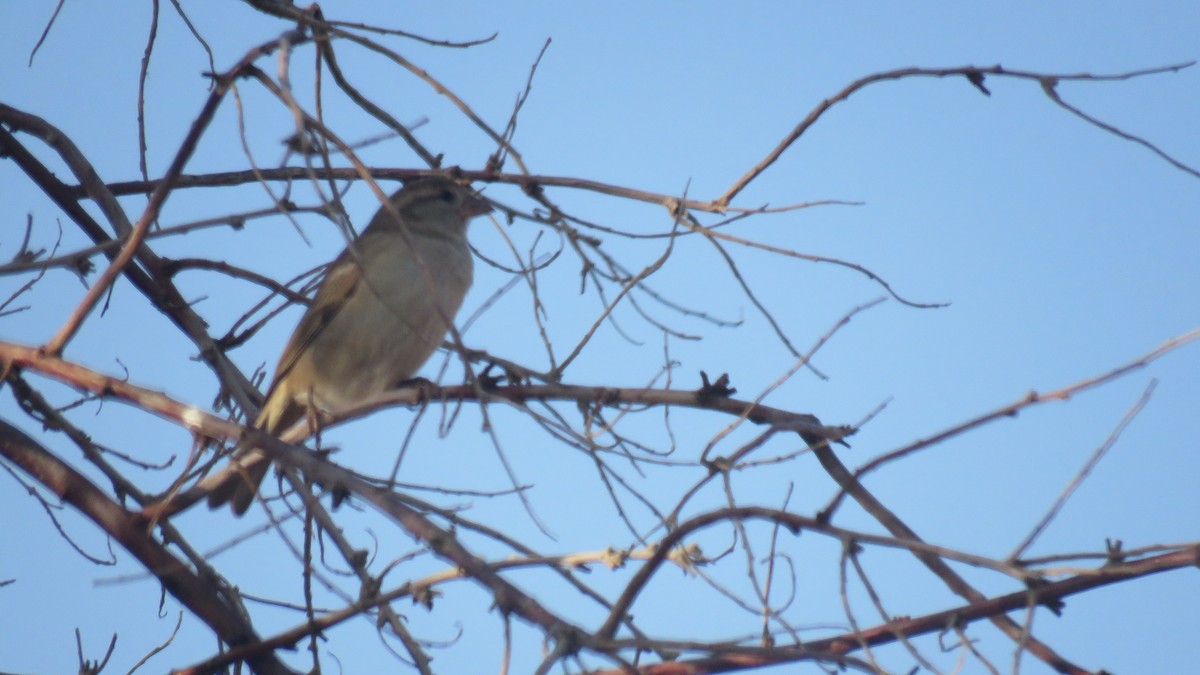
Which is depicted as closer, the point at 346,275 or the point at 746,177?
the point at 746,177

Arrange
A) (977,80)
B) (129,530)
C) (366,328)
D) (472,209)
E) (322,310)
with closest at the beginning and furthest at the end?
(977,80) → (129,530) → (366,328) → (322,310) → (472,209)

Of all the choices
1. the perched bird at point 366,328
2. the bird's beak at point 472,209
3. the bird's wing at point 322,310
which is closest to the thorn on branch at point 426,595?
the perched bird at point 366,328

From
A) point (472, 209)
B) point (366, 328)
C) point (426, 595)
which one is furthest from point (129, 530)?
point (472, 209)

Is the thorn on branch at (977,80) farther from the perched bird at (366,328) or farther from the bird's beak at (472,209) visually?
the bird's beak at (472,209)

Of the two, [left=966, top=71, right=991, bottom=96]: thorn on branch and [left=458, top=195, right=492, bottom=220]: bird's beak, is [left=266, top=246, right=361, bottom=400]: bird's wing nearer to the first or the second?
[left=458, top=195, right=492, bottom=220]: bird's beak

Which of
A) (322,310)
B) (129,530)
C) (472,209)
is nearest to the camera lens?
(129,530)

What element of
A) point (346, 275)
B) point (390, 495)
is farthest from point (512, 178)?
point (346, 275)

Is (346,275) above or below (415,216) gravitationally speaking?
below

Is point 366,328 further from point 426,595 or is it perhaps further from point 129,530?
point 426,595

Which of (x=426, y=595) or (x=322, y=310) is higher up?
(x=322, y=310)

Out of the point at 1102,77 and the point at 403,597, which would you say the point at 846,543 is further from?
the point at 1102,77

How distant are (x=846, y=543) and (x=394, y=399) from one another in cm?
155

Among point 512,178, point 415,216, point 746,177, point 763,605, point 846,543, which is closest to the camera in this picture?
point 846,543

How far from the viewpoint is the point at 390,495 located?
2.94 m
